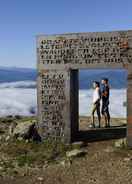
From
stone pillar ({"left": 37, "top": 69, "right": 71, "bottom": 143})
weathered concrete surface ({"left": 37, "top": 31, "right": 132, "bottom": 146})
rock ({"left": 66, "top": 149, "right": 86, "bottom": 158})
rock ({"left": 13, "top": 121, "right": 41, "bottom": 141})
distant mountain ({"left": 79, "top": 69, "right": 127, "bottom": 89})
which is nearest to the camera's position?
rock ({"left": 66, "top": 149, "right": 86, "bottom": 158})

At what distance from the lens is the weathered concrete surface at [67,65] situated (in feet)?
51.6

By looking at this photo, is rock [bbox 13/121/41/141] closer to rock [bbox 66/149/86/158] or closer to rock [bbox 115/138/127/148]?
rock [bbox 66/149/86/158]

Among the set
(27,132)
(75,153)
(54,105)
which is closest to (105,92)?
(54,105)

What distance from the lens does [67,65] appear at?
16453 mm

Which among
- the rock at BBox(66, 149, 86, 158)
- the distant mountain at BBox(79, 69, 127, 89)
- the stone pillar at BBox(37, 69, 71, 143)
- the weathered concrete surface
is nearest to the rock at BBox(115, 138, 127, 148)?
the weathered concrete surface

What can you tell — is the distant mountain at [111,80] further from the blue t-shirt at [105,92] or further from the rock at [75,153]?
the rock at [75,153]

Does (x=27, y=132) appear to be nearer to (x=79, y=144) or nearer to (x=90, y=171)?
(x=79, y=144)

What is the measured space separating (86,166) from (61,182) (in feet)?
5.15

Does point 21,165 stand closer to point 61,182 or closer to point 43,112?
point 61,182

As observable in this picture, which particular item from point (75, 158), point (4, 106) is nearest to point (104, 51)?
point (75, 158)

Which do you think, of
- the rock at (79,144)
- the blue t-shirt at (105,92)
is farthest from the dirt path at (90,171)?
the blue t-shirt at (105,92)

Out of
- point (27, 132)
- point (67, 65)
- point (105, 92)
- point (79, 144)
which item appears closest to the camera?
point (79, 144)

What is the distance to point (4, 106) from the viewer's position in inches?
1441

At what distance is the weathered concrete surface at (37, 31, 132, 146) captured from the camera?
15.7 meters
